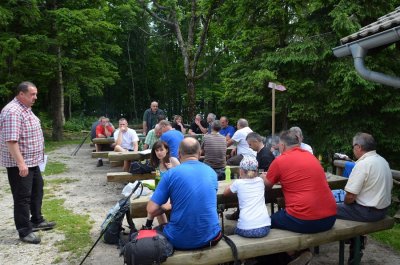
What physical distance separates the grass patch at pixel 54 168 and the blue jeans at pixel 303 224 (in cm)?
750

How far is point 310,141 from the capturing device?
11.1 metres

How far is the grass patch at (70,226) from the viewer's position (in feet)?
15.6

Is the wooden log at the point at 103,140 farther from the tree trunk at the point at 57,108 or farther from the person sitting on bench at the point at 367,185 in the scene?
the tree trunk at the point at 57,108

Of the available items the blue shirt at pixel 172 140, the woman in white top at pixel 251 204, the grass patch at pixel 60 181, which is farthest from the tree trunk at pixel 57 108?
the woman in white top at pixel 251 204

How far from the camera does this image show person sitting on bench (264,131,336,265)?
3725 mm

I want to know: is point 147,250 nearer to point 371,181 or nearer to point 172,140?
point 371,181

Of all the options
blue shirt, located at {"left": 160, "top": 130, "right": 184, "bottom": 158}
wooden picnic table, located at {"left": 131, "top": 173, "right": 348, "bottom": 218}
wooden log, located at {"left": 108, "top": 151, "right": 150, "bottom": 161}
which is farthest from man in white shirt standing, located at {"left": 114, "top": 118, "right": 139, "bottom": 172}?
wooden picnic table, located at {"left": 131, "top": 173, "right": 348, "bottom": 218}

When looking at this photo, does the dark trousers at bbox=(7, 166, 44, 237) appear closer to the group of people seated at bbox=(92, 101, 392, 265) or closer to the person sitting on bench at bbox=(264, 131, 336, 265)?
the group of people seated at bbox=(92, 101, 392, 265)

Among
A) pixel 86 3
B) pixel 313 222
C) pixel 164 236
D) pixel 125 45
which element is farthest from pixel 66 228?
pixel 125 45

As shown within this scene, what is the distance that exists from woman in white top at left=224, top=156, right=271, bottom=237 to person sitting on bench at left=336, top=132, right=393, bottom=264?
1026 mm

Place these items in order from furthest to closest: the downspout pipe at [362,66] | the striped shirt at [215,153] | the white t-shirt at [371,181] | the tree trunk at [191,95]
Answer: the tree trunk at [191,95] < the striped shirt at [215,153] < the downspout pipe at [362,66] < the white t-shirt at [371,181]

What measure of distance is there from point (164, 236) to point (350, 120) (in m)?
8.12

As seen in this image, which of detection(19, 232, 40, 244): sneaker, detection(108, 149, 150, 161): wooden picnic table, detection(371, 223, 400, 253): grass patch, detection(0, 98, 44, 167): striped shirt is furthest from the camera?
detection(108, 149, 150, 161): wooden picnic table

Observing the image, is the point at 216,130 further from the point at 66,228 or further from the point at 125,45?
the point at 125,45
